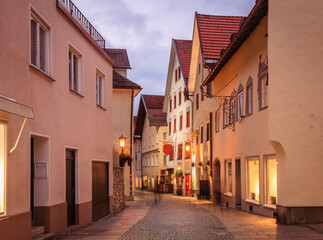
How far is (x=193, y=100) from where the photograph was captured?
112 ft

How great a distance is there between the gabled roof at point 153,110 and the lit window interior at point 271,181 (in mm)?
30894

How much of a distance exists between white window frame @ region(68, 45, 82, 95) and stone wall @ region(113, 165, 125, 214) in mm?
5885

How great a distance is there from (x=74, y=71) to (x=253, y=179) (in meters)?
8.33

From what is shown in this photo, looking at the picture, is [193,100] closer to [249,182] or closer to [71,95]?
[249,182]

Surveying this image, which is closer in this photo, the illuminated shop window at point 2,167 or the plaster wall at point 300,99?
the illuminated shop window at point 2,167

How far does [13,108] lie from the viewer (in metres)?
7.79

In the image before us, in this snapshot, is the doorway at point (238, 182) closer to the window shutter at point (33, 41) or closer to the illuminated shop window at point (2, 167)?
the window shutter at point (33, 41)

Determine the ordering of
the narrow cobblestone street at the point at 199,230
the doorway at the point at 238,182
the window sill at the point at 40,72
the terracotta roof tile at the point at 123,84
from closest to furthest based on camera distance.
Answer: the window sill at the point at 40,72, the narrow cobblestone street at the point at 199,230, the doorway at the point at 238,182, the terracotta roof tile at the point at 123,84

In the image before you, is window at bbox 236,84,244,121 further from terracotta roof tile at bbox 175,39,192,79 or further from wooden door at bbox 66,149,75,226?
terracotta roof tile at bbox 175,39,192,79

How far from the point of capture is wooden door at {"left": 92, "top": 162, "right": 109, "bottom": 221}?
15781 mm

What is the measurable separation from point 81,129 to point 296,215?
262 inches

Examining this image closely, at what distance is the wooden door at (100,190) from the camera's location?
51.8 ft

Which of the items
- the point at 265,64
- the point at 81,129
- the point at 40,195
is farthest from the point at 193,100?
the point at 40,195

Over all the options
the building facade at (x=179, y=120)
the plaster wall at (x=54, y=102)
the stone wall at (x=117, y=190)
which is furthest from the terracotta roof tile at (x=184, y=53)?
the plaster wall at (x=54, y=102)
